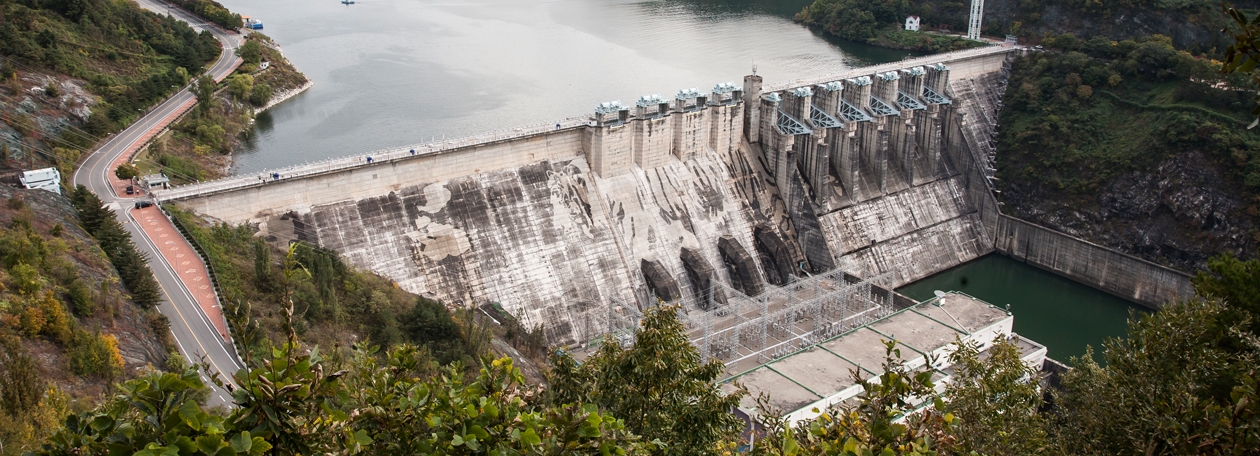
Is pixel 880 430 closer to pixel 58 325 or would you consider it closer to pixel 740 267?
pixel 58 325

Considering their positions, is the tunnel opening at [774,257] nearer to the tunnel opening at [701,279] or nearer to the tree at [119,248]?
the tunnel opening at [701,279]

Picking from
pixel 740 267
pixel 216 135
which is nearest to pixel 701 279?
pixel 740 267

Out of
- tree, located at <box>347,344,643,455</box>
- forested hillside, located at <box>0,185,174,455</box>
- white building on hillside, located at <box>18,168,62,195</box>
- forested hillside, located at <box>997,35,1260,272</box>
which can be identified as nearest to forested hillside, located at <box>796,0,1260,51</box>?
forested hillside, located at <box>997,35,1260,272</box>

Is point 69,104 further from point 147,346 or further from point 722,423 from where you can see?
point 722,423

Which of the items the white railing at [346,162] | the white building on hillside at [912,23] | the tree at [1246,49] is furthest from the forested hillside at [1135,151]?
the tree at [1246,49]

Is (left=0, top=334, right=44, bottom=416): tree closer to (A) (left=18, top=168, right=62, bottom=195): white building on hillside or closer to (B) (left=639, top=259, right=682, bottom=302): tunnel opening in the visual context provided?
(A) (left=18, top=168, right=62, bottom=195): white building on hillside

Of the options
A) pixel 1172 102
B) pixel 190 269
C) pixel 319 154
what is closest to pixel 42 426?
pixel 190 269
